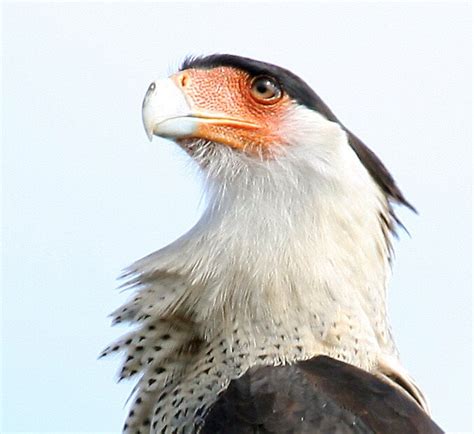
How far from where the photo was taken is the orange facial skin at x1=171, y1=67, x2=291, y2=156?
6.62 metres

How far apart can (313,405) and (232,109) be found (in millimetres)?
1465

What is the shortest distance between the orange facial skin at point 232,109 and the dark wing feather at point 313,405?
3.58 ft

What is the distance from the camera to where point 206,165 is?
6711 mm

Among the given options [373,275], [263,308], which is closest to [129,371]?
[263,308]

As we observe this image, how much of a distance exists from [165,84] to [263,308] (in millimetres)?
1033

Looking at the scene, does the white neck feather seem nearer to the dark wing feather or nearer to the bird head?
the bird head

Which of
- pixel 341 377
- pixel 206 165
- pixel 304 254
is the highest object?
pixel 206 165

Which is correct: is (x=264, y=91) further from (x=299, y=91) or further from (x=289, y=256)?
(x=289, y=256)

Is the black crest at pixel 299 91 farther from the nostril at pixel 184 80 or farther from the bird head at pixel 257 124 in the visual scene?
the nostril at pixel 184 80

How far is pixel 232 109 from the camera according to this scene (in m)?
6.70

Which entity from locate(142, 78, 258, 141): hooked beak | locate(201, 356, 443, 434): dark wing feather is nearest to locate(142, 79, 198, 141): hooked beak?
locate(142, 78, 258, 141): hooked beak

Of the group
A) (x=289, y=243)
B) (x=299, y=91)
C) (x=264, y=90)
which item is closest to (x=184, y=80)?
(x=264, y=90)

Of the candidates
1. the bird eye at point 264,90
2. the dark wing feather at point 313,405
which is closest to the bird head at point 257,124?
the bird eye at point 264,90

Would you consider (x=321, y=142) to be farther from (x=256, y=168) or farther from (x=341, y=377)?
(x=341, y=377)
